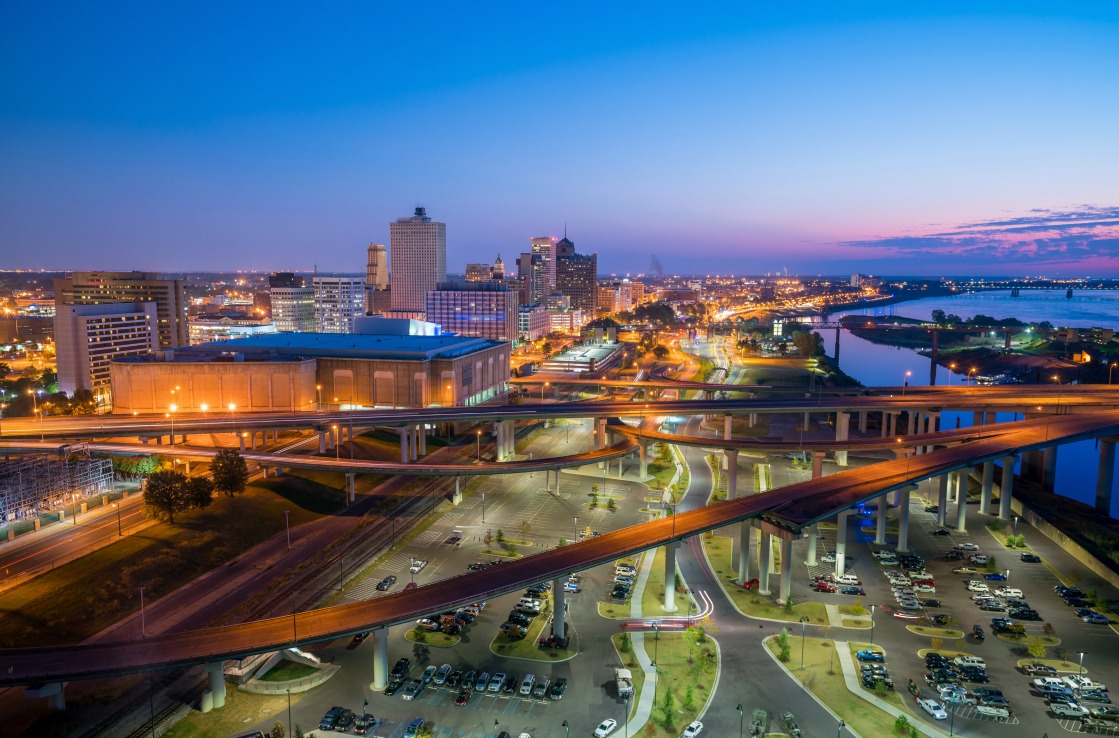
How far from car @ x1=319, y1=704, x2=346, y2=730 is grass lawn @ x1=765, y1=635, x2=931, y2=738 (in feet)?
68.6

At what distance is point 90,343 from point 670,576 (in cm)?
10025

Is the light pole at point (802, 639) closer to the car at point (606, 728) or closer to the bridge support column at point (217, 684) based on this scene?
the car at point (606, 728)

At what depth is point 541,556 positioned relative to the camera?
1441 inches

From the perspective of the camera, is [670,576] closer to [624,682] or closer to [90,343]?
[624,682]

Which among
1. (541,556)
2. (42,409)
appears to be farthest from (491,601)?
(42,409)

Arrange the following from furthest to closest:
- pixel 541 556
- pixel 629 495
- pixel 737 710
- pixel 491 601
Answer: pixel 629 495 < pixel 491 601 < pixel 541 556 < pixel 737 710

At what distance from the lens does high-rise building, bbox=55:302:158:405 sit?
9981 centimetres

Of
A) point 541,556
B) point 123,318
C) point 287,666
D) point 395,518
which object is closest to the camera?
point 287,666

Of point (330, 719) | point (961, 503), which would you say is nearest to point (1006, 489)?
point (961, 503)

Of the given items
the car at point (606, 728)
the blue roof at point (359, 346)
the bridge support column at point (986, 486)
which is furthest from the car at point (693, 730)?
the blue roof at point (359, 346)

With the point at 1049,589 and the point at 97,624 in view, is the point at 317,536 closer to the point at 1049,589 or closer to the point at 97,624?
the point at 97,624

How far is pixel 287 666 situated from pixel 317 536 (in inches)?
655

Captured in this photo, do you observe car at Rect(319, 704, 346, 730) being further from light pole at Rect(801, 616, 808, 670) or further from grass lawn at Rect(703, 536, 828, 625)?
grass lawn at Rect(703, 536, 828, 625)

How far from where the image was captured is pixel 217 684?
29.1 m
